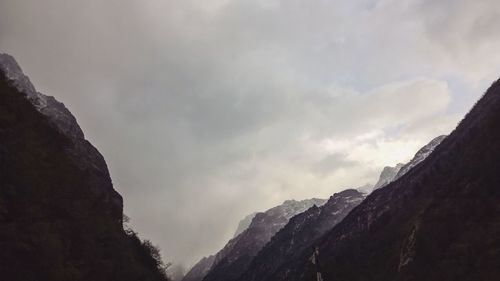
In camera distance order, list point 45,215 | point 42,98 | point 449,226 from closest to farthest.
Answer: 1. point 45,215
2. point 449,226
3. point 42,98

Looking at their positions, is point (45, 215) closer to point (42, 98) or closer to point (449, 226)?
point (449, 226)

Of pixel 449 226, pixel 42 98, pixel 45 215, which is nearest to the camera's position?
pixel 45 215

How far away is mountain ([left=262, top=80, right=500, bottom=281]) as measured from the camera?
11994 centimetres

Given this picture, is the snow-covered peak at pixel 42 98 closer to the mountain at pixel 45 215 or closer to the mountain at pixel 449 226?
the mountain at pixel 45 215

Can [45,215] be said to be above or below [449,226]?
below

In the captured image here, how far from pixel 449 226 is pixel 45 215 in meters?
121

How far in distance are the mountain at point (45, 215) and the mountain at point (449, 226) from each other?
5921 centimetres

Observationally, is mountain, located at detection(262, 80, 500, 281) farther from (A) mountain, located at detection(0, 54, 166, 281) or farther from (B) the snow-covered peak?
(B) the snow-covered peak

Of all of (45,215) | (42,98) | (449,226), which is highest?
(42,98)

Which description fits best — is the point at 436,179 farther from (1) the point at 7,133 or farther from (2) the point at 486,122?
(1) the point at 7,133

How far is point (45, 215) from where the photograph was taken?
152 ft

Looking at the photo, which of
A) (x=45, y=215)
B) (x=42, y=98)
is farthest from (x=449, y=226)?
(x=42, y=98)

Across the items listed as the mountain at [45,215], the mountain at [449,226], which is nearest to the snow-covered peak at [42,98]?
the mountain at [45,215]

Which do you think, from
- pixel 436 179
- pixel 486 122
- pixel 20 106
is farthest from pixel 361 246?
pixel 20 106
